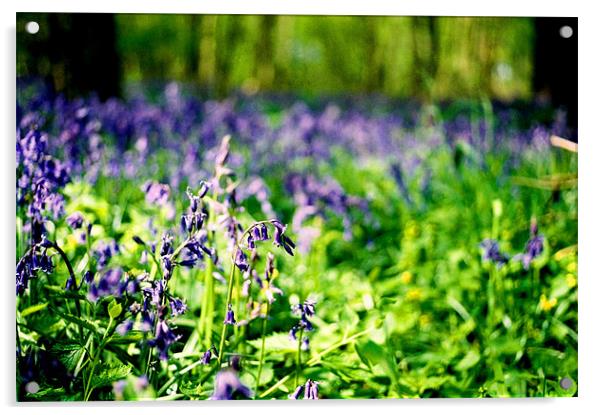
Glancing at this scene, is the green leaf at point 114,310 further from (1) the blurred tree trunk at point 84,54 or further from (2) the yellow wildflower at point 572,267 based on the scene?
(2) the yellow wildflower at point 572,267

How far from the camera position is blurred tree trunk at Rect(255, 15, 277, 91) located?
2.29 metres

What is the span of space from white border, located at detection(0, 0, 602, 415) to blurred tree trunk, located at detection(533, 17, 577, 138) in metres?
0.02

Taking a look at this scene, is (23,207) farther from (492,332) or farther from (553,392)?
(553,392)

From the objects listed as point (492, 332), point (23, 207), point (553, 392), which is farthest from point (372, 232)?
point (23, 207)

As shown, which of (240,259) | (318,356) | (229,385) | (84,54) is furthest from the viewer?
(84,54)

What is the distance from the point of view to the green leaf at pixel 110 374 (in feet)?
6.14

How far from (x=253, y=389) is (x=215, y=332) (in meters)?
0.20

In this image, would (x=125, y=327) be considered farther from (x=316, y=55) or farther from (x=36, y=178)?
(x=316, y=55)

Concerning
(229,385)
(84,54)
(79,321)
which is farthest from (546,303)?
(84,54)

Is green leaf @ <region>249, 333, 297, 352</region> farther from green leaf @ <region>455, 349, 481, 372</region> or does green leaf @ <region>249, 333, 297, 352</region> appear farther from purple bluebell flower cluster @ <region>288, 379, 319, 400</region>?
green leaf @ <region>455, 349, 481, 372</region>

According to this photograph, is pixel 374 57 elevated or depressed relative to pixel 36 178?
elevated

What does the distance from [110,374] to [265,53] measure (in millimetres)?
1117

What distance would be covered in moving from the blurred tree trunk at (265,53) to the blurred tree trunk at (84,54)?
0.44 metres
